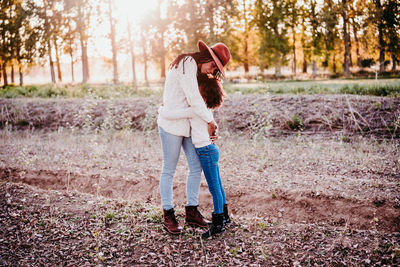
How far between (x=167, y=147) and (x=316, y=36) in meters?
29.3

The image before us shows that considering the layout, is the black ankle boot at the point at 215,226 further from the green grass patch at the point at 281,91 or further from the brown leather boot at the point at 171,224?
the green grass patch at the point at 281,91

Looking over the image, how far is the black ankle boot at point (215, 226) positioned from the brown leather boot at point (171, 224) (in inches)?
12.5

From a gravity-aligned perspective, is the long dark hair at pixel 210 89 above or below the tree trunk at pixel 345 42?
below

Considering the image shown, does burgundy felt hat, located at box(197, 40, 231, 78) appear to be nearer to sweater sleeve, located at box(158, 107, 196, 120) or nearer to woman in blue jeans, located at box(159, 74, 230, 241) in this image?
woman in blue jeans, located at box(159, 74, 230, 241)

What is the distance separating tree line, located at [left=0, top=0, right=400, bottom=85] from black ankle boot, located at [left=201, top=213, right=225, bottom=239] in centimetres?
1970

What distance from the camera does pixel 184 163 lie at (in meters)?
7.67

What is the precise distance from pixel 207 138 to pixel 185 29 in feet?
80.3

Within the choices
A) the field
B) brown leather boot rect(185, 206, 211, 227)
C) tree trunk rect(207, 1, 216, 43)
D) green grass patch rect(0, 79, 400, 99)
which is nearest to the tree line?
tree trunk rect(207, 1, 216, 43)

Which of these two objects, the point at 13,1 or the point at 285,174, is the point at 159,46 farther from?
the point at 285,174

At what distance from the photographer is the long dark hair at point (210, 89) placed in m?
3.77

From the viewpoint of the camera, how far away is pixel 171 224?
400 cm

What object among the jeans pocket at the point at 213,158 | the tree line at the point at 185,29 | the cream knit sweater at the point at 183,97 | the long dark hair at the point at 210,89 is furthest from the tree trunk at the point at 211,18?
the jeans pocket at the point at 213,158

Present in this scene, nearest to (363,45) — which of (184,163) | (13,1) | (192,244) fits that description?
(184,163)

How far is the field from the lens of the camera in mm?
3658
